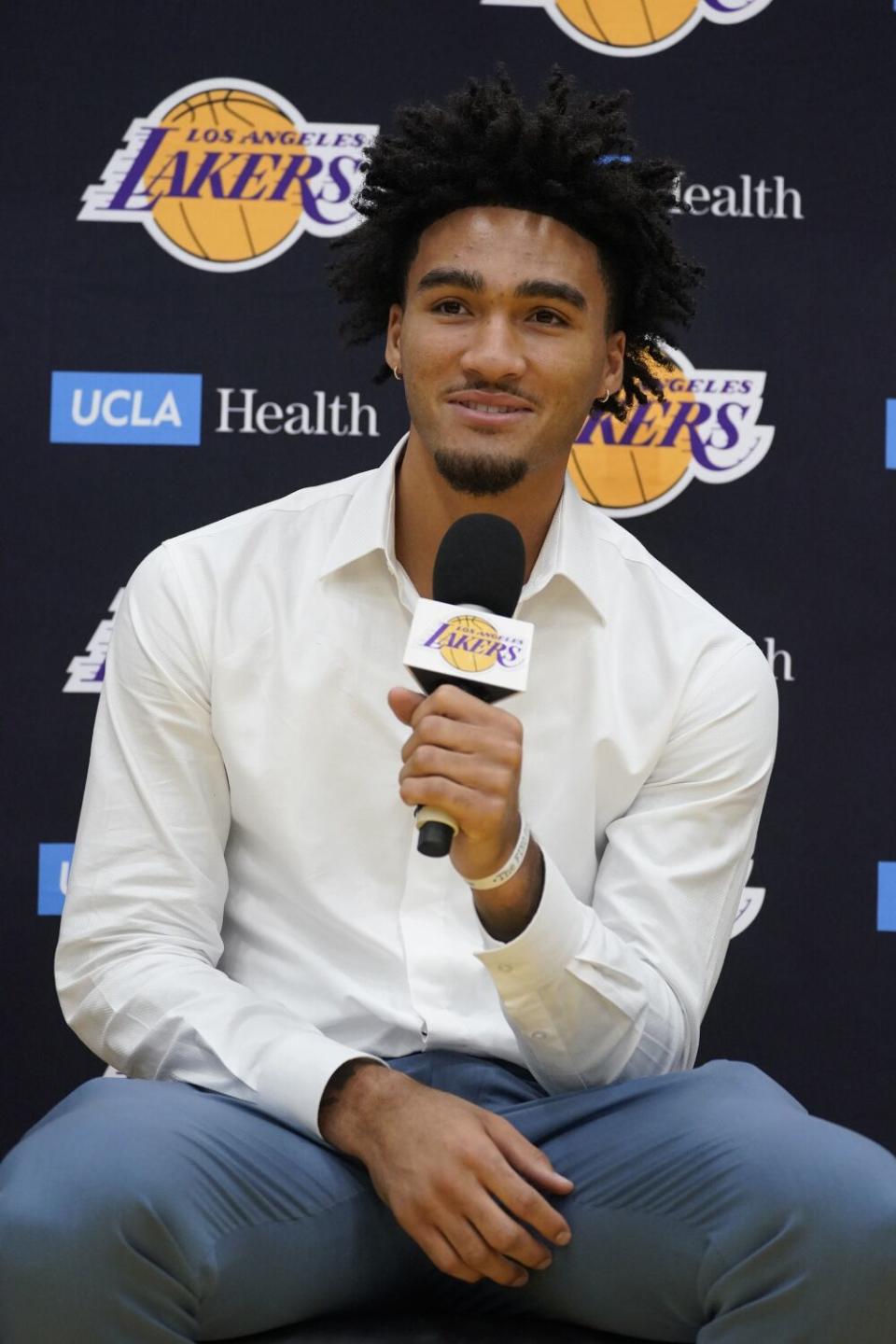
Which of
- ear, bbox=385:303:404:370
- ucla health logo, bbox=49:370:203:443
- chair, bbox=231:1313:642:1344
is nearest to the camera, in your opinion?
chair, bbox=231:1313:642:1344

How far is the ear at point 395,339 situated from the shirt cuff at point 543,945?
2.62 ft

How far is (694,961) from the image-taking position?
5.63 feet

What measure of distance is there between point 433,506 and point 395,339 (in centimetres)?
29

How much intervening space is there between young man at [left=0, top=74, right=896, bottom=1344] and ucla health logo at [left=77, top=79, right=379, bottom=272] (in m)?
0.39

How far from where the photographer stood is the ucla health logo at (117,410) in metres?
2.50

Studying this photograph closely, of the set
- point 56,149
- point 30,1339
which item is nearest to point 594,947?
point 30,1339

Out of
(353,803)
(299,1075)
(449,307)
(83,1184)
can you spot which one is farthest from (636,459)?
(83,1184)

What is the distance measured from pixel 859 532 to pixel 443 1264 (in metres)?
1.50

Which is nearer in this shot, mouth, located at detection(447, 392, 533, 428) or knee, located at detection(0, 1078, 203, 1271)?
knee, located at detection(0, 1078, 203, 1271)

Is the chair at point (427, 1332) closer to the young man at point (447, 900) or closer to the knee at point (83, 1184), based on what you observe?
the young man at point (447, 900)

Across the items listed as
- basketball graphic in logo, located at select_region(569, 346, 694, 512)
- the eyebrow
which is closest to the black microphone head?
the eyebrow

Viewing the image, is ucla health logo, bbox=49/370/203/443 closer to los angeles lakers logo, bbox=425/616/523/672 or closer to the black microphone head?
the black microphone head

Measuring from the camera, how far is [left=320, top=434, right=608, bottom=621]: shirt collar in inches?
73.8

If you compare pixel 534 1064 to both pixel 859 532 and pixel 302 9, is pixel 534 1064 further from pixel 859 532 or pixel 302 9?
pixel 302 9
